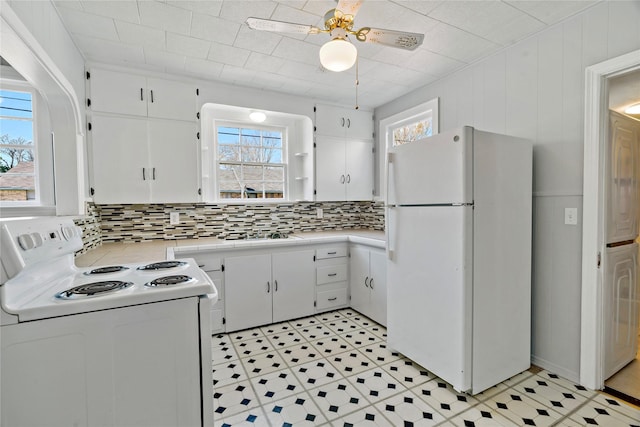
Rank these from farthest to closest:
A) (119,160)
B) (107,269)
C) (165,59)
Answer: (119,160), (165,59), (107,269)

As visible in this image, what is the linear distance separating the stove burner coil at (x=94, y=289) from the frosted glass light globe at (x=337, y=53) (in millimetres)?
1424

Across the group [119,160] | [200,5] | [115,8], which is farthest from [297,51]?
[119,160]

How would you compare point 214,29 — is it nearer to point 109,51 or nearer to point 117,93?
point 109,51

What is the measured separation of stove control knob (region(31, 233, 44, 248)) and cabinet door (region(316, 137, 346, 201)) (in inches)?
101

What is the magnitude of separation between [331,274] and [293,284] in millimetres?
439

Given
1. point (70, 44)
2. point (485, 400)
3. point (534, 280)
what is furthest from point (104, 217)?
point (534, 280)

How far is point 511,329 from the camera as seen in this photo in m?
2.01

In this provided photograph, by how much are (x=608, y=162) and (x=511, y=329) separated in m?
1.22

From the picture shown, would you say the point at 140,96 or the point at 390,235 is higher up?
the point at 140,96

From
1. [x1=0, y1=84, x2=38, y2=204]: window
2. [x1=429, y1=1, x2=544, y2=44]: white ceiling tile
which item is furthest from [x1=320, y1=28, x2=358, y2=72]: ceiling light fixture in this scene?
[x1=0, y1=84, x2=38, y2=204]: window

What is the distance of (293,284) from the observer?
301cm

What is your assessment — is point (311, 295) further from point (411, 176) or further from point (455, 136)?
point (455, 136)

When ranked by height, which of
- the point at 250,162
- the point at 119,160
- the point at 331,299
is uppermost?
the point at 250,162

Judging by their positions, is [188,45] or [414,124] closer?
[188,45]
